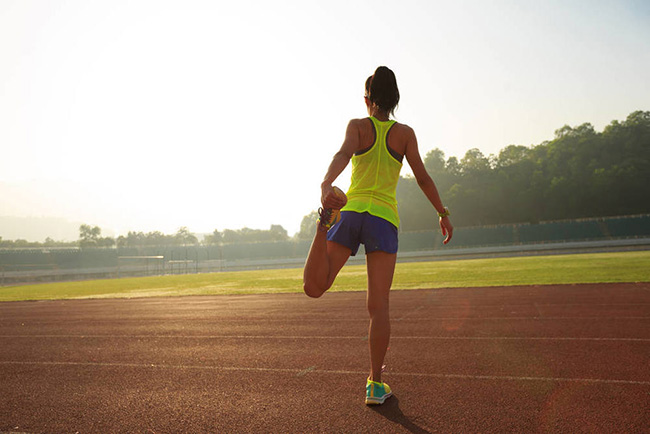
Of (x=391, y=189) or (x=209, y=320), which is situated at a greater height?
(x=391, y=189)

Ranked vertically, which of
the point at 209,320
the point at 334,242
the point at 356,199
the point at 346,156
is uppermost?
the point at 346,156

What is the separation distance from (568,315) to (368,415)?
6.48 m

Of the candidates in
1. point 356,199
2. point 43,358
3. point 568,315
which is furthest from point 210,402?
point 568,315

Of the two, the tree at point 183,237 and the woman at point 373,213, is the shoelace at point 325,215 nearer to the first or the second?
the woman at point 373,213

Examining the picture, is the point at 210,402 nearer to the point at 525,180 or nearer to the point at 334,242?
the point at 334,242

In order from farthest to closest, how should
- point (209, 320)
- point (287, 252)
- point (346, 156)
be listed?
point (287, 252) < point (209, 320) < point (346, 156)

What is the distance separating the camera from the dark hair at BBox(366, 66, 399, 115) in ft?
12.0

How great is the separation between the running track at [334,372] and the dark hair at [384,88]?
2.50 meters

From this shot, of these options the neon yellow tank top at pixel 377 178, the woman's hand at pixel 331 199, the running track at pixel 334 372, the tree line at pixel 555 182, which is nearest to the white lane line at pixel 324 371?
the running track at pixel 334 372

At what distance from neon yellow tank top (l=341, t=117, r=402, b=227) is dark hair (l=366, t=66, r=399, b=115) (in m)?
0.17

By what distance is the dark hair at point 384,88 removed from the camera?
364cm

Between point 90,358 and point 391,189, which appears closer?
point 391,189

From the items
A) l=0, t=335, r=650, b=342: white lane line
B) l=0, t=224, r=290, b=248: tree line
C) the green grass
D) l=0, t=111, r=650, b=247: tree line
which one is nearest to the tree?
l=0, t=224, r=290, b=248: tree line

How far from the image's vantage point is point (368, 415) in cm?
354
